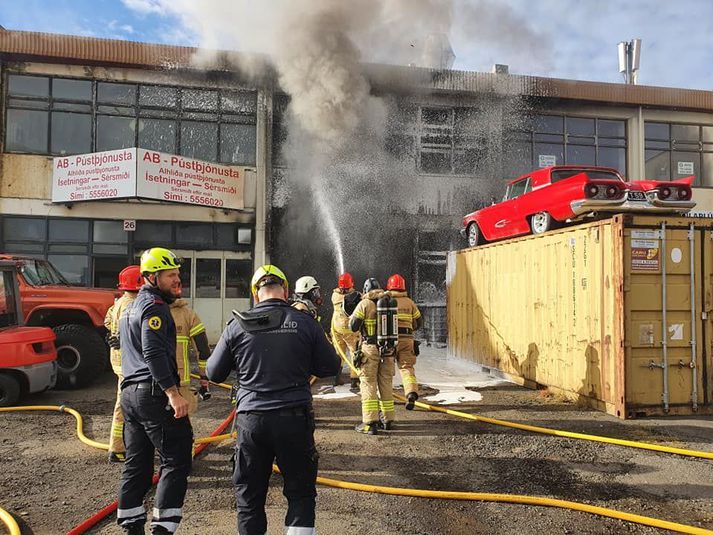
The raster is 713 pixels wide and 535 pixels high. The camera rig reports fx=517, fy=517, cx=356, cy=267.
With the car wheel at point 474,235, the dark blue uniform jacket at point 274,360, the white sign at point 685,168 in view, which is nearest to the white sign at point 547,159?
the white sign at point 685,168

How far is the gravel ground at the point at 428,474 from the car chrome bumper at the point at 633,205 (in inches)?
107

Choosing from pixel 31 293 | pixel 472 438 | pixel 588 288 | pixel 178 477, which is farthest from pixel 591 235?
pixel 31 293

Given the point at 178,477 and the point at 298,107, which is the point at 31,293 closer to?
the point at 178,477

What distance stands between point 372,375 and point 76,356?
5.14 m

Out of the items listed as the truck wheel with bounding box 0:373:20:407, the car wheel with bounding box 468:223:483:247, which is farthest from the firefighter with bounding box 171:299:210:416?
the car wheel with bounding box 468:223:483:247

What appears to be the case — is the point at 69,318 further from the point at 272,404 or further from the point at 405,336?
the point at 272,404

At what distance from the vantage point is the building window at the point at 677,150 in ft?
51.8

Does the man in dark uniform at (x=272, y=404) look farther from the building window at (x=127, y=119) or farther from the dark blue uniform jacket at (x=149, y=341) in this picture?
the building window at (x=127, y=119)

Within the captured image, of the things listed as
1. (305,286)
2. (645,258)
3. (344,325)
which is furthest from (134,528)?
(645,258)

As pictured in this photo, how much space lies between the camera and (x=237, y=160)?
13492mm

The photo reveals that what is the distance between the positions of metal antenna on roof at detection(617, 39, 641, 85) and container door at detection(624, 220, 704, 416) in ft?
46.8

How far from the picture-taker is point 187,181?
12.2 metres

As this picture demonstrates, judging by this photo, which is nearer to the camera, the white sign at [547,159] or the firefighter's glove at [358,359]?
the firefighter's glove at [358,359]

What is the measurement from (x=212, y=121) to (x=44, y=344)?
26.8 ft
